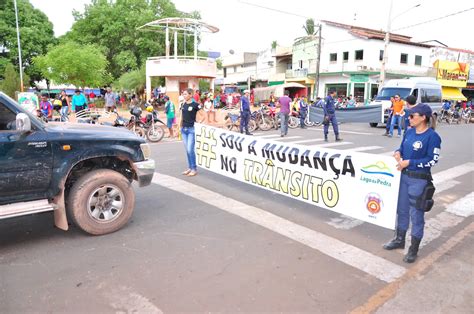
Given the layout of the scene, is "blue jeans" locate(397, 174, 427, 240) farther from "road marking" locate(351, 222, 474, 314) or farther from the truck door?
the truck door

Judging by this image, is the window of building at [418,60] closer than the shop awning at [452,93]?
No

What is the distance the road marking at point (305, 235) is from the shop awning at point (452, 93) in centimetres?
3703

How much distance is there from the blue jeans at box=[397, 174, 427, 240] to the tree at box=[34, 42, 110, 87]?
25284mm

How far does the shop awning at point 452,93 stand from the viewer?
37.3 m

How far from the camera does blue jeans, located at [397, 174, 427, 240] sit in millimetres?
3899

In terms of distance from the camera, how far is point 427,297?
3324 millimetres

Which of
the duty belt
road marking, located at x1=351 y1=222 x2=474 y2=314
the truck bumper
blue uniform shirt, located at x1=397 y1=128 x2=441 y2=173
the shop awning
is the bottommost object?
road marking, located at x1=351 y1=222 x2=474 y2=314

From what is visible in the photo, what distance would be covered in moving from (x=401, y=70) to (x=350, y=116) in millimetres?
21630

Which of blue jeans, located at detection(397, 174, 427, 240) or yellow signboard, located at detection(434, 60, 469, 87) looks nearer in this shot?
blue jeans, located at detection(397, 174, 427, 240)

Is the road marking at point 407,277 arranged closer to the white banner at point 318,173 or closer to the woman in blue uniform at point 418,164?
the woman in blue uniform at point 418,164

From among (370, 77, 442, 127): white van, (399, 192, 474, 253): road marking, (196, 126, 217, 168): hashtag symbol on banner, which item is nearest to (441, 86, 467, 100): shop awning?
(370, 77, 442, 127): white van

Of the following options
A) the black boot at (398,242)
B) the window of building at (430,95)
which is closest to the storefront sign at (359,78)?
the window of building at (430,95)

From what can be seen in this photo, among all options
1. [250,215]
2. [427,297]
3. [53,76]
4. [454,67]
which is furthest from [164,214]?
[454,67]

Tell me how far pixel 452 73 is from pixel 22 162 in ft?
145
